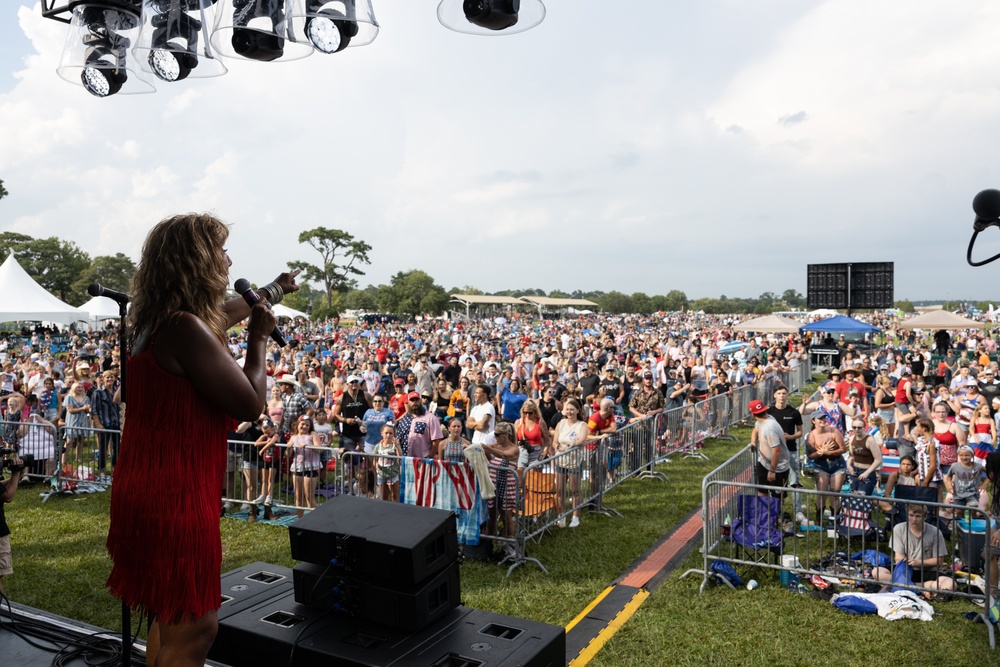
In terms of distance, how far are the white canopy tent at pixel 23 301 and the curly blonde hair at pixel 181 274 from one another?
24377mm

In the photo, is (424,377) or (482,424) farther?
(424,377)

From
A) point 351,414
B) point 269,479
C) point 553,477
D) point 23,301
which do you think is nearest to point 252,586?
point 553,477

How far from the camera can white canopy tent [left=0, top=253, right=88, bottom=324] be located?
73.9 feet

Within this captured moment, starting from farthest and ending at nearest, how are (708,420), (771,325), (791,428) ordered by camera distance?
(771,325), (708,420), (791,428)

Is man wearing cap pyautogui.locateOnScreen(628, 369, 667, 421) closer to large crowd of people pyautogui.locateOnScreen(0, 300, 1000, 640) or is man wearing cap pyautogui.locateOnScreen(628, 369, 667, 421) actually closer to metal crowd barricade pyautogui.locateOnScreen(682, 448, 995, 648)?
large crowd of people pyautogui.locateOnScreen(0, 300, 1000, 640)

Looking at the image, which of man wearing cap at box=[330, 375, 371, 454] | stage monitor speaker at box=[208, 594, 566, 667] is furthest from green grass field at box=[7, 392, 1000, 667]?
man wearing cap at box=[330, 375, 371, 454]

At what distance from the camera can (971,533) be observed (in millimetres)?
6078

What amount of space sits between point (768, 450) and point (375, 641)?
6.43 metres

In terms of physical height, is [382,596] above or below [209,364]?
below

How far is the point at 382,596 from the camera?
10.9 feet

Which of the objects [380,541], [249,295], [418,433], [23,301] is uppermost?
[23,301]

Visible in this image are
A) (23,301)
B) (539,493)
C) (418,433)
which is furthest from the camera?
(23,301)

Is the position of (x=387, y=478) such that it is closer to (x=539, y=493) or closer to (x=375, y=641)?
(x=539, y=493)

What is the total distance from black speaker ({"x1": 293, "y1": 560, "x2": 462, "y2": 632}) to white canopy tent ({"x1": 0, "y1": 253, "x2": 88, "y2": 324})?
23514mm
